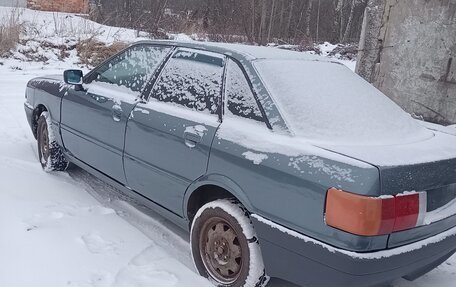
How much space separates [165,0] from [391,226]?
17.4 metres

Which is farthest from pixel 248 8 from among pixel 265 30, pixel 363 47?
pixel 363 47

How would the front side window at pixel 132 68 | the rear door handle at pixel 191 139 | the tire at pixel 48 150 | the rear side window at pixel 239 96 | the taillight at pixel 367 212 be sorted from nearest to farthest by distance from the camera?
the taillight at pixel 367 212, the rear side window at pixel 239 96, the rear door handle at pixel 191 139, the front side window at pixel 132 68, the tire at pixel 48 150

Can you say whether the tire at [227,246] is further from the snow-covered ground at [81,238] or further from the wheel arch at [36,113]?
the wheel arch at [36,113]

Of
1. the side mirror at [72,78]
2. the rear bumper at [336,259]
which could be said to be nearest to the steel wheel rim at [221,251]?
the rear bumper at [336,259]

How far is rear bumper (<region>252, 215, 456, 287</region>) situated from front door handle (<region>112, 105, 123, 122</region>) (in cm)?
157

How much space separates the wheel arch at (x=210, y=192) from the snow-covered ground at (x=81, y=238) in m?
0.41

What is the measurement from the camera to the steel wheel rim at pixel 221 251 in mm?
2857

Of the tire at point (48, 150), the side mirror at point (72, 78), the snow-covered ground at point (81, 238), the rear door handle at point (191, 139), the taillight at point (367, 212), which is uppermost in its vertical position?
the side mirror at point (72, 78)

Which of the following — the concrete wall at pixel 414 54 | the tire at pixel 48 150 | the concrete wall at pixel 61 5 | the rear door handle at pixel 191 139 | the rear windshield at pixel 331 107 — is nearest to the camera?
the rear windshield at pixel 331 107

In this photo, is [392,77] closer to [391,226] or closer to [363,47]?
[363,47]

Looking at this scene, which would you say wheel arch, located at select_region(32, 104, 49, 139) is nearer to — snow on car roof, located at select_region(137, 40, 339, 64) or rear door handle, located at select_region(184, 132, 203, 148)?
snow on car roof, located at select_region(137, 40, 339, 64)

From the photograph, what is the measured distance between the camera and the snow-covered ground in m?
2.94

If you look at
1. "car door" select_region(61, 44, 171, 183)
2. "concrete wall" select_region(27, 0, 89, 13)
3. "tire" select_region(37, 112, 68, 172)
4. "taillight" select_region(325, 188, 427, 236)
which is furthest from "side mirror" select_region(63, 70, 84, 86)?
"concrete wall" select_region(27, 0, 89, 13)

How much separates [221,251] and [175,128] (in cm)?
88
